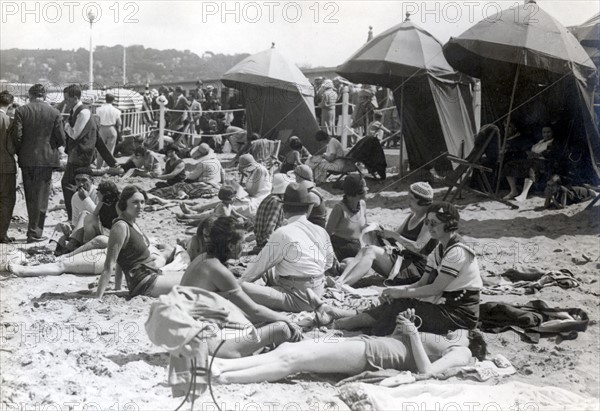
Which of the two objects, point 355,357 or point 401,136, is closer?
point 355,357

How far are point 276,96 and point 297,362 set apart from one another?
42.2ft

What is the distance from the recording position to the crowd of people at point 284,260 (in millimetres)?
4383

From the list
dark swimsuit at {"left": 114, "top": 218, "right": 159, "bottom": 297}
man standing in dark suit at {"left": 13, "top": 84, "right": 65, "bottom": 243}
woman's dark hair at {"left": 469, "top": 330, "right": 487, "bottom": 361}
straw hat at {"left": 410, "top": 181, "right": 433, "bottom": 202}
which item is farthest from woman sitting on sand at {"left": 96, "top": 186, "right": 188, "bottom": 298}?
man standing in dark suit at {"left": 13, "top": 84, "right": 65, "bottom": 243}

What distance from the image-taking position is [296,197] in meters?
5.76

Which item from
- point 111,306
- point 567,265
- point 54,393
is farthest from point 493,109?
point 54,393

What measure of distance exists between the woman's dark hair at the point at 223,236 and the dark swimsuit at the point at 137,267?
148cm

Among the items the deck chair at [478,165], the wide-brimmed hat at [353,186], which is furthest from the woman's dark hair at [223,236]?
the deck chair at [478,165]

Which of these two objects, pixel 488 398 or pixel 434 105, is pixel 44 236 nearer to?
pixel 488 398

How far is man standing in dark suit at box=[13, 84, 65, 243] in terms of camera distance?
26.3 feet

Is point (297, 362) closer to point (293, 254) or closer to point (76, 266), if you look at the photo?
point (293, 254)

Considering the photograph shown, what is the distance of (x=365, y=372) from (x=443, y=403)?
50 cm

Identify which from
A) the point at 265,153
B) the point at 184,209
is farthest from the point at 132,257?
the point at 265,153

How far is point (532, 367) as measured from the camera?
15.6 feet

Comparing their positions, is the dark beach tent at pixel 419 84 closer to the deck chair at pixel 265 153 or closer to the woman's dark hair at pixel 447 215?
the deck chair at pixel 265 153
